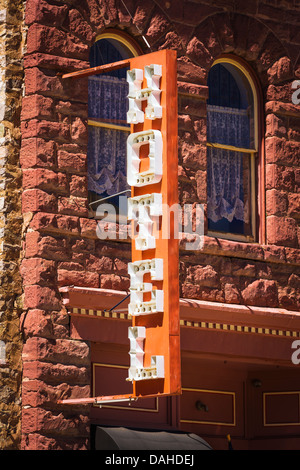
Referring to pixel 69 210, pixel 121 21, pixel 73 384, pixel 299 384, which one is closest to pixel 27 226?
pixel 69 210

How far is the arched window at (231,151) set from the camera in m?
20.2

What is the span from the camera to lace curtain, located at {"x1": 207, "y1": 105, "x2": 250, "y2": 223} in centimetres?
2016

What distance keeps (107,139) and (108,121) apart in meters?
0.25

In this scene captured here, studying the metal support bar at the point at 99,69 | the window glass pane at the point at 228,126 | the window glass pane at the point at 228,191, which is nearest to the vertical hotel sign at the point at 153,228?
the metal support bar at the point at 99,69

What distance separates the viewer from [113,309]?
18188 millimetres

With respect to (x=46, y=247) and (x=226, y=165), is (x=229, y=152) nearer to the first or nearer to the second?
(x=226, y=165)

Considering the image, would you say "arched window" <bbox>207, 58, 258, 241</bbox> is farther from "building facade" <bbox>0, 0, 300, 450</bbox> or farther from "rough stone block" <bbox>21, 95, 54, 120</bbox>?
"rough stone block" <bbox>21, 95, 54, 120</bbox>

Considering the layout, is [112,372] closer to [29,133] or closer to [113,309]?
[113,309]

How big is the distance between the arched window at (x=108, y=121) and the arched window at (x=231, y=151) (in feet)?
4.81

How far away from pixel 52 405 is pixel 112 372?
1332 mm

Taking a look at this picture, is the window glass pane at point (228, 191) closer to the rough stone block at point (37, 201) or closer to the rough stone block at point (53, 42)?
the rough stone block at point (53, 42)

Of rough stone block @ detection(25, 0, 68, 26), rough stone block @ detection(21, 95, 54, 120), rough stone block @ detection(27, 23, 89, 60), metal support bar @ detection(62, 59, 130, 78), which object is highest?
rough stone block @ detection(25, 0, 68, 26)

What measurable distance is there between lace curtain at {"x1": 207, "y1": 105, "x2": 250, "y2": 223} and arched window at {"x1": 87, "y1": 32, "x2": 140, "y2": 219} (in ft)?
4.77

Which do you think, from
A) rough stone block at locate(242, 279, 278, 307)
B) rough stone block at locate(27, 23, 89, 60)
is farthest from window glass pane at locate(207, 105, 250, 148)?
rough stone block at locate(27, 23, 89, 60)
